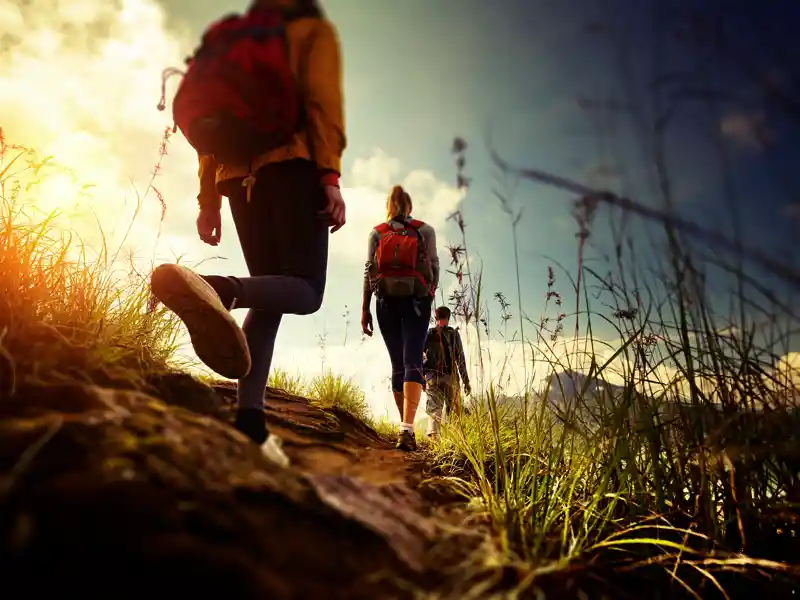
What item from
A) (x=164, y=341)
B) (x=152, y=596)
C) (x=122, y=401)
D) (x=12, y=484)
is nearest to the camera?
(x=152, y=596)

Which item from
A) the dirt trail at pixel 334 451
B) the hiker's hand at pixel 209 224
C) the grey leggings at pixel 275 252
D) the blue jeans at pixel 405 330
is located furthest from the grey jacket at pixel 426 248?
the grey leggings at pixel 275 252

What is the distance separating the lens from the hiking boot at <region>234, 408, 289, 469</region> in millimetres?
1313

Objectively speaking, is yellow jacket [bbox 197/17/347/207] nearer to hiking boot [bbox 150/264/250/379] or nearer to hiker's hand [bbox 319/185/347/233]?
hiker's hand [bbox 319/185/347/233]

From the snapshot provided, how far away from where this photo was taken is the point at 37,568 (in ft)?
2.26

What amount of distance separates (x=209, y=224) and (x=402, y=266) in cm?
159

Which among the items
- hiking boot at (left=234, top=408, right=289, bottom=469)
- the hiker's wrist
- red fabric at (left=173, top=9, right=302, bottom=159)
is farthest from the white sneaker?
red fabric at (left=173, top=9, right=302, bottom=159)

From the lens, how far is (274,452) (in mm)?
1340

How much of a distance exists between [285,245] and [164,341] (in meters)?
1.28

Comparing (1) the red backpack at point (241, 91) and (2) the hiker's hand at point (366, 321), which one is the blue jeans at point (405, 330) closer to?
(2) the hiker's hand at point (366, 321)

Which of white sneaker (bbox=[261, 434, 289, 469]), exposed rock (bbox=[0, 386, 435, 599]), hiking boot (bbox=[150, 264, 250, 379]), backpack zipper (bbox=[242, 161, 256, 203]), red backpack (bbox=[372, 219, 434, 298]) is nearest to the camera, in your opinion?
exposed rock (bbox=[0, 386, 435, 599])

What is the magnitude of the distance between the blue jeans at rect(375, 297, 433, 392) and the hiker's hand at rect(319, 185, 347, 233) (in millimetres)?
1567

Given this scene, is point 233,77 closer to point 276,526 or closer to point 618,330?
point 276,526

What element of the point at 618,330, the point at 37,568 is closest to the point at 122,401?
the point at 37,568

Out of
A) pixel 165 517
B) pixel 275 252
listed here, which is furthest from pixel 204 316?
pixel 165 517
